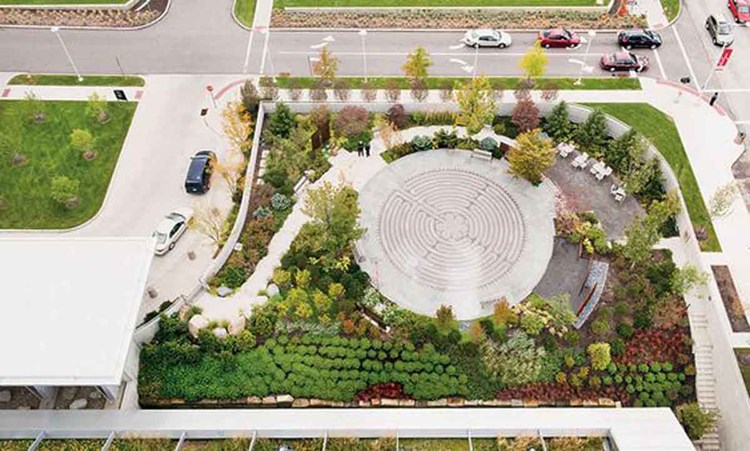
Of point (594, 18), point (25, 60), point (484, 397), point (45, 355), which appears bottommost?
point (484, 397)

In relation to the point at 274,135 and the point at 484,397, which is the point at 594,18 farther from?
the point at 484,397

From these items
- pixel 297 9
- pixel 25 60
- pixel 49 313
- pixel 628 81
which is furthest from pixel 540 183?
pixel 25 60

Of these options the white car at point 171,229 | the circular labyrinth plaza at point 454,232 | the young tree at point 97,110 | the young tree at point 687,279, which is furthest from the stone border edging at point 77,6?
the young tree at point 687,279

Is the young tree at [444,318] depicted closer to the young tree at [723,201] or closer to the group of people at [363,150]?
the group of people at [363,150]

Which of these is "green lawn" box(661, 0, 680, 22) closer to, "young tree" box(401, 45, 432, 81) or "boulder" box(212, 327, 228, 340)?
"young tree" box(401, 45, 432, 81)

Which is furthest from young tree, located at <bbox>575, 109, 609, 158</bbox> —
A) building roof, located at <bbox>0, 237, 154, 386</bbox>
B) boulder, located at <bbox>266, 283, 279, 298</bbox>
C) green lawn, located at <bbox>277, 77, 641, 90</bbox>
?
building roof, located at <bbox>0, 237, 154, 386</bbox>

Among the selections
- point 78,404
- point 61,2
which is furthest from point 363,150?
point 61,2

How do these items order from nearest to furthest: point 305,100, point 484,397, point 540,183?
point 484,397
point 540,183
point 305,100

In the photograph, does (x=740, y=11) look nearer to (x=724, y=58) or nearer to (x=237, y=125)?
(x=724, y=58)
